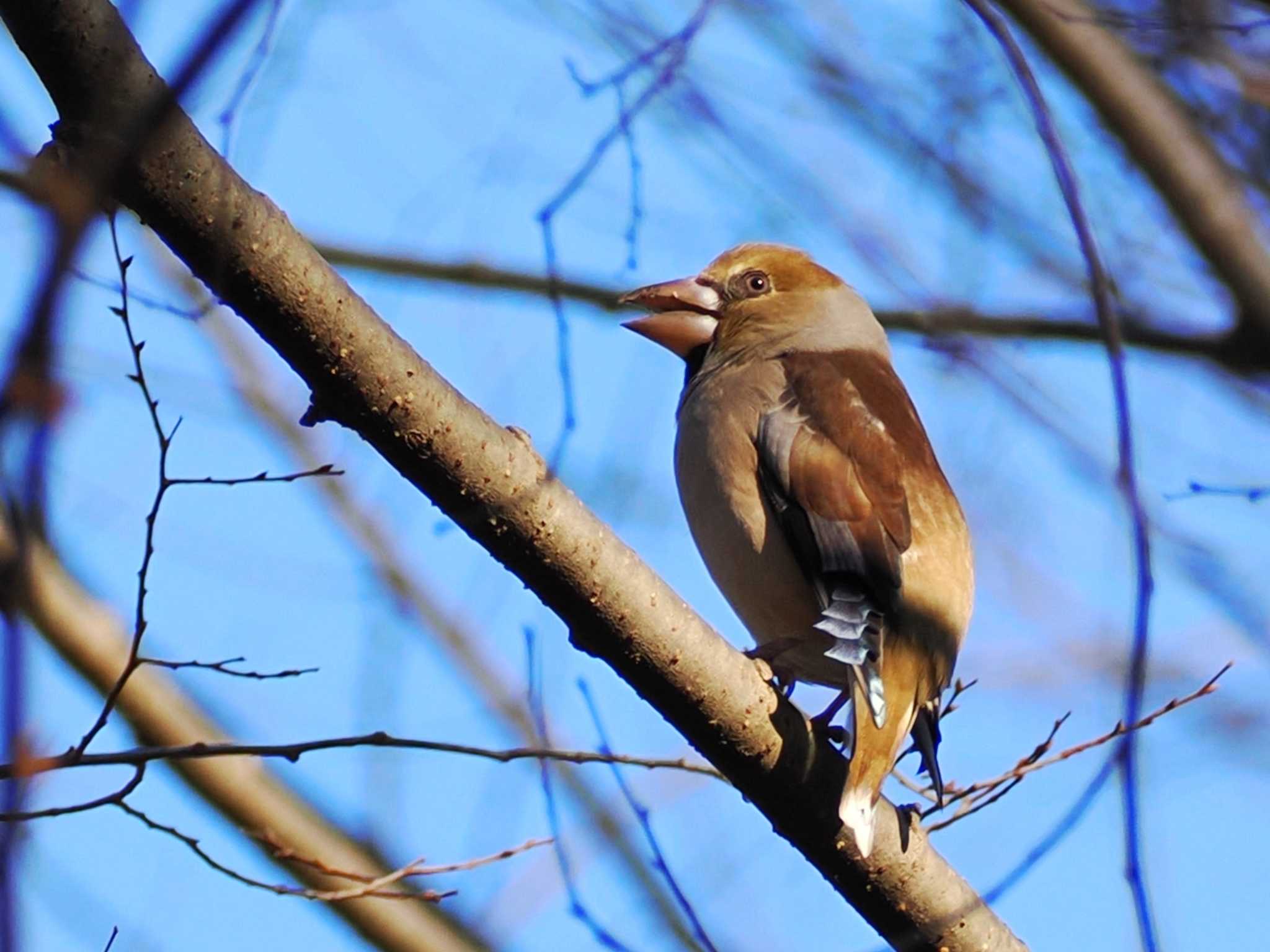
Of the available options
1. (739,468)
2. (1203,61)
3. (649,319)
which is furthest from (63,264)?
(1203,61)

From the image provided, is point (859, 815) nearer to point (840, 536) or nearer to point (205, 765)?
point (840, 536)

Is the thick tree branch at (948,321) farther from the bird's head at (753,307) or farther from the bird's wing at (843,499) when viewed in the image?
the bird's wing at (843,499)

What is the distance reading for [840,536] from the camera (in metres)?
4.13

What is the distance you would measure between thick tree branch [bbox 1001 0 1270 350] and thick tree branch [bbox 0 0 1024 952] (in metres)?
2.74

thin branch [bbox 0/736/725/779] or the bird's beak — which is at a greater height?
the bird's beak

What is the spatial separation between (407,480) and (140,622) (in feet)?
2.34

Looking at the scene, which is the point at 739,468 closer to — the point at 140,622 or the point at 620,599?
the point at 620,599

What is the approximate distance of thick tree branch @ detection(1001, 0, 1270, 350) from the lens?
549 centimetres

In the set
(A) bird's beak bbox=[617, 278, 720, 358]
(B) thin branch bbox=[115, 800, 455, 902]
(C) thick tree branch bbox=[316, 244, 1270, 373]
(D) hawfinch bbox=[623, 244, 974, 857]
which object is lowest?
(B) thin branch bbox=[115, 800, 455, 902]

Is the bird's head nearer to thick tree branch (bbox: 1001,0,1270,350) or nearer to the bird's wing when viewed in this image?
the bird's wing

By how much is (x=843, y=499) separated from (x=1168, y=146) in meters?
2.30

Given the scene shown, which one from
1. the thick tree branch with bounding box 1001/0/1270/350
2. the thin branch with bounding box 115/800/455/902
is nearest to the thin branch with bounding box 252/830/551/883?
the thin branch with bounding box 115/800/455/902

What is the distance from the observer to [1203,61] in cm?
647

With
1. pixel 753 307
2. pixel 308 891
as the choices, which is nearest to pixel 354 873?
pixel 308 891
